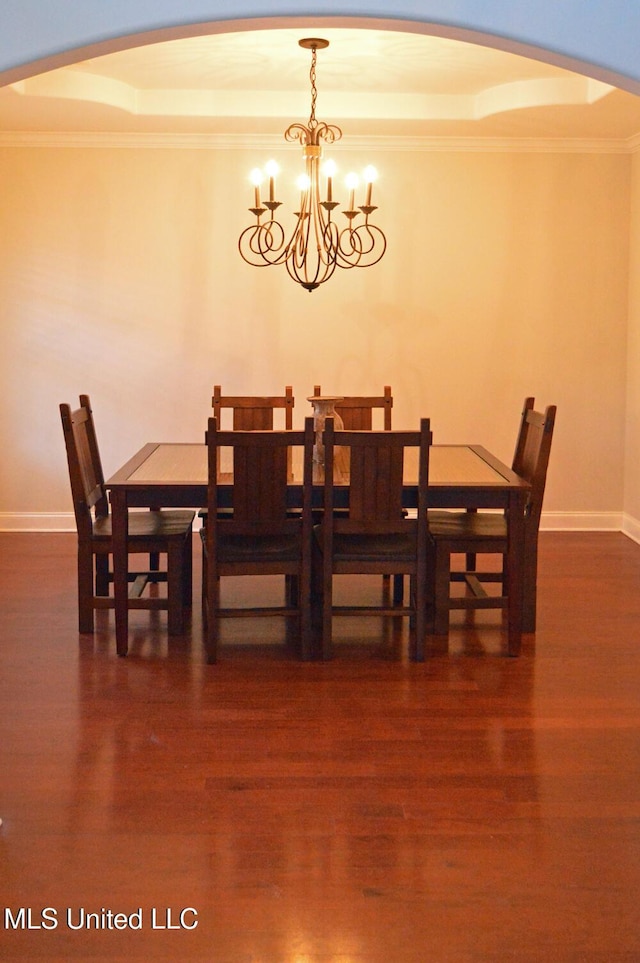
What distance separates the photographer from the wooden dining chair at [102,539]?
426 centimetres

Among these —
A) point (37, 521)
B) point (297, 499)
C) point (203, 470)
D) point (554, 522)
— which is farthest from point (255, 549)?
point (554, 522)

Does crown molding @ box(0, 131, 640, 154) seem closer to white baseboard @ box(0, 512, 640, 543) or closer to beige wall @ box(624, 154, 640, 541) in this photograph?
beige wall @ box(624, 154, 640, 541)

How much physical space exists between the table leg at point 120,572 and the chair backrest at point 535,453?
1.70 metres

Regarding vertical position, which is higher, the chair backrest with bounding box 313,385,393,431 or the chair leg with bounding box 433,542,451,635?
the chair backrest with bounding box 313,385,393,431

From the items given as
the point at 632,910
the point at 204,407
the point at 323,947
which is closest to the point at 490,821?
the point at 632,910

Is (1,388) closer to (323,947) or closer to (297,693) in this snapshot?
(297,693)

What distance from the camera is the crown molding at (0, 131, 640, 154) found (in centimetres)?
621

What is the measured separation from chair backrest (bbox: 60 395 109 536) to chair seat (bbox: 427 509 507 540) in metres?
1.46

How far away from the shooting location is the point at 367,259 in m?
6.42

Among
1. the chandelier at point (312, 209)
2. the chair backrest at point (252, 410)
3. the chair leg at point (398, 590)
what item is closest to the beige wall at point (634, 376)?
the chandelier at point (312, 209)

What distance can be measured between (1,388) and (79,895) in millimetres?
4510

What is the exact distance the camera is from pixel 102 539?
4.30 meters

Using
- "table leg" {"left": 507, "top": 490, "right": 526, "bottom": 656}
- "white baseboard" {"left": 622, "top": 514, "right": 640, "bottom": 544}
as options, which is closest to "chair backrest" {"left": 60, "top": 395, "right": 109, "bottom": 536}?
"table leg" {"left": 507, "top": 490, "right": 526, "bottom": 656}

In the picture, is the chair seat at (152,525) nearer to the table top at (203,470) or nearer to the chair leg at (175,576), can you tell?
the chair leg at (175,576)
